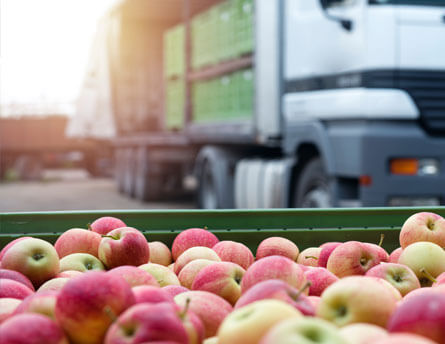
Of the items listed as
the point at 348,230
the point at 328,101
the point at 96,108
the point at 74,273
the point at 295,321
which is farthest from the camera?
the point at 96,108

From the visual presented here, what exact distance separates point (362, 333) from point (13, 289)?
1054mm

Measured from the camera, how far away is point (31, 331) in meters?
1.65

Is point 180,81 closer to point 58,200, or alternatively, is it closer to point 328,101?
point 58,200

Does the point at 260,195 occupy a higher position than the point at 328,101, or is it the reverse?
the point at 328,101

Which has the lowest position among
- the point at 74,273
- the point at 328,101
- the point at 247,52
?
the point at 74,273

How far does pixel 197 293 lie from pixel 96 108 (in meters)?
15.4

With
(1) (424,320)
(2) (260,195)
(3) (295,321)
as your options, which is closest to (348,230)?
(1) (424,320)

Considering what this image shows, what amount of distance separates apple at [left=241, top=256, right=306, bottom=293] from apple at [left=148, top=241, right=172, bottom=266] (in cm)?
76

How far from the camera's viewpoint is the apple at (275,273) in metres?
2.15

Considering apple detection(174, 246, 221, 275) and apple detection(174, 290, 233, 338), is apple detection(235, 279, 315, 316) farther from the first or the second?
apple detection(174, 246, 221, 275)

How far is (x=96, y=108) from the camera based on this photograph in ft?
56.2

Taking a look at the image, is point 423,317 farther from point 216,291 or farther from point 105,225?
point 105,225

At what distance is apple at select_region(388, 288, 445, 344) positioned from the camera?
5.41 feet

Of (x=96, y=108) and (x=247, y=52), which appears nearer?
(x=247, y=52)
